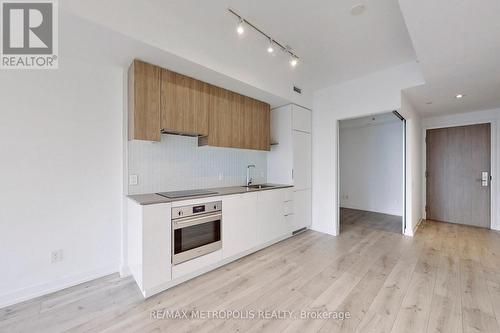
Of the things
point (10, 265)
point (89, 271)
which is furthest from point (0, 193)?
point (89, 271)

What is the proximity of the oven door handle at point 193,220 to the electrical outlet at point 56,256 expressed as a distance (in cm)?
116

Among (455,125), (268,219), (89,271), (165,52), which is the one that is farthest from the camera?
(455,125)

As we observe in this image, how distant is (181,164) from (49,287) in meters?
1.78

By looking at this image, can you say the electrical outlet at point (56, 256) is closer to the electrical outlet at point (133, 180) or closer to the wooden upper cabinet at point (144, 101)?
the electrical outlet at point (133, 180)

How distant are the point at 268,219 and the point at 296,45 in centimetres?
244

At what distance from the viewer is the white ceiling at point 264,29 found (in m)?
1.90

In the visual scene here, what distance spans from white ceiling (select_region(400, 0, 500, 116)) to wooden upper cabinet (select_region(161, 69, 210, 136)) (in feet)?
6.96

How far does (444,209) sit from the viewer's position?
477 cm

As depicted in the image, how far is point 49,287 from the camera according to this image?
2.05 m

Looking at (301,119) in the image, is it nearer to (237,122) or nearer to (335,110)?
(335,110)

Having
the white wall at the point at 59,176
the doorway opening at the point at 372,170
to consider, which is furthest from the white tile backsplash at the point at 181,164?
the doorway opening at the point at 372,170

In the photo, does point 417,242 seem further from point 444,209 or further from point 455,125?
point 455,125

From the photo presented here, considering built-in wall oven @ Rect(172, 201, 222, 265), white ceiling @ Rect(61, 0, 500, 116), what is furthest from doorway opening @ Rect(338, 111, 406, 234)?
built-in wall oven @ Rect(172, 201, 222, 265)

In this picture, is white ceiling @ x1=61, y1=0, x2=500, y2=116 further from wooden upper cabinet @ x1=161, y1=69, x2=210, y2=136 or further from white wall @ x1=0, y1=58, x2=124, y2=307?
white wall @ x1=0, y1=58, x2=124, y2=307
